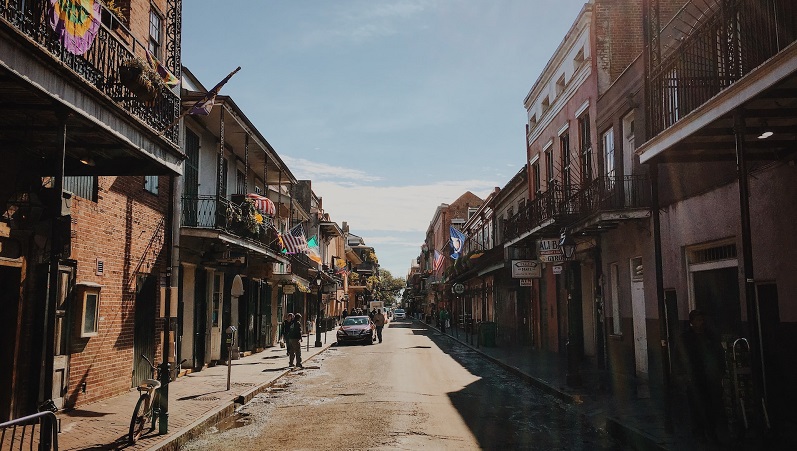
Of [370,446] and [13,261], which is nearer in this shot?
[370,446]

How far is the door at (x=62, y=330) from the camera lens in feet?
34.3

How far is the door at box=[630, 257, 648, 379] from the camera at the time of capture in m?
14.9

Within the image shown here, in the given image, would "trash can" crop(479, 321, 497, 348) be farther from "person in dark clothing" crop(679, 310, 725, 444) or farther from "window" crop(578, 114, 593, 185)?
"person in dark clothing" crop(679, 310, 725, 444)

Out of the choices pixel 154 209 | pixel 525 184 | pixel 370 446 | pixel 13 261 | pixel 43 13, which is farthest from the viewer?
pixel 525 184

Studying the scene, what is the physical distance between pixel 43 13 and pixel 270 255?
15.3 m

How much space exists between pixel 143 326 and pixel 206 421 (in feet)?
15.3

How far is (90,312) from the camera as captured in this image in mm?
11391

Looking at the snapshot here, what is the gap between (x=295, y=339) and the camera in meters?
19.1

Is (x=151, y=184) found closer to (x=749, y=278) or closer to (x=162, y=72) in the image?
(x=162, y=72)

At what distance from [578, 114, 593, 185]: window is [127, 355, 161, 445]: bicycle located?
1330 centimetres

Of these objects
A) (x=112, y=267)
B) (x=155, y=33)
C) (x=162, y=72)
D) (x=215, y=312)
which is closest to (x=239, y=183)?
(x=215, y=312)

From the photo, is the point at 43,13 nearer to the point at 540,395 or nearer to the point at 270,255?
the point at 540,395

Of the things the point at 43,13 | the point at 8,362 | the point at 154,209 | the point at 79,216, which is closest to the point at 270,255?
the point at 154,209

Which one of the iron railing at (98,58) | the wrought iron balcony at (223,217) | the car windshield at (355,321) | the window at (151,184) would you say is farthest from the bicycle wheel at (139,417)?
the car windshield at (355,321)
